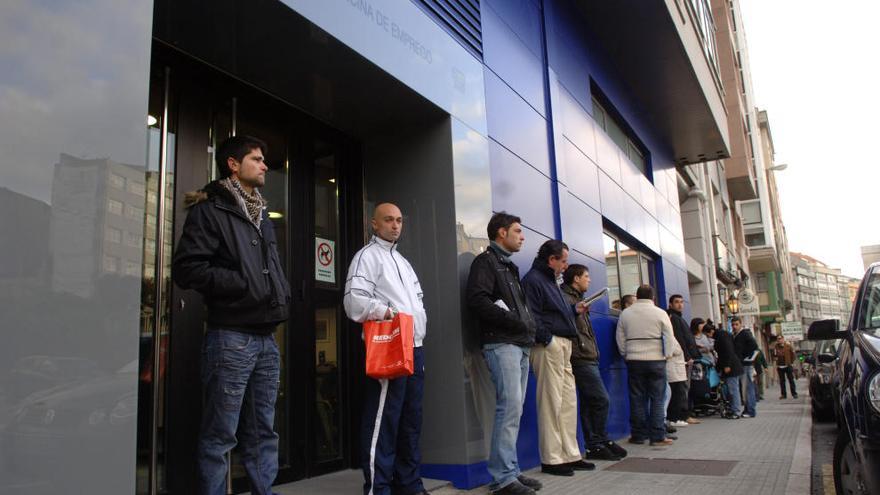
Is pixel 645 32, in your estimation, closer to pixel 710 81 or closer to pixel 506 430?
pixel 710 81

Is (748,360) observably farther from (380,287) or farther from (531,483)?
(380,287)

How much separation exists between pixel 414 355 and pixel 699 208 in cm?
2022

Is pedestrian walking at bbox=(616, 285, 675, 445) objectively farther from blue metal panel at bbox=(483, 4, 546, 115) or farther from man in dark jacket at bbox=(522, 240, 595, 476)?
blue metal panel at bbox=(483, 4, 546, 115)

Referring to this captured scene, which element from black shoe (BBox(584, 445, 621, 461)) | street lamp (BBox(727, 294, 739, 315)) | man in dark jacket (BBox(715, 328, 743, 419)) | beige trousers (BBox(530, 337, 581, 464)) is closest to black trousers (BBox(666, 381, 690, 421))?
man in dark jacket (BBox(715, 328, 743, 419))

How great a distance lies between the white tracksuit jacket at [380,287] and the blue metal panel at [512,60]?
9.59 feet

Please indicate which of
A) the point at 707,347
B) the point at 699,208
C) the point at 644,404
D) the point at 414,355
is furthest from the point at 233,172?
the point at 699,208

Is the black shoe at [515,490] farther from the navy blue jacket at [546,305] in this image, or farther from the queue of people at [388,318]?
the navy blue jacket at [546,305]

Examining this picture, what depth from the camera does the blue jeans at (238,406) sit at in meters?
3.12

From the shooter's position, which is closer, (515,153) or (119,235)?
(119,235)

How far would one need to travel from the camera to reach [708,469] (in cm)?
605

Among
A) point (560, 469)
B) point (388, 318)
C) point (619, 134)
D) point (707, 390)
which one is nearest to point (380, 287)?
point (388, 318)

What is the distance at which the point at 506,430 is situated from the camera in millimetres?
4930

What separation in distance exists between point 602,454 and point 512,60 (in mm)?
4390

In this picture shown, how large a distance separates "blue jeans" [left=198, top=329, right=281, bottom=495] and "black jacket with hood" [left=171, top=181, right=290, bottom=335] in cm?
11
